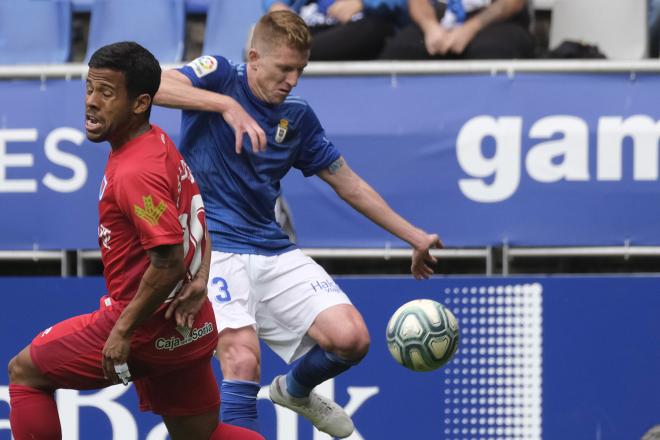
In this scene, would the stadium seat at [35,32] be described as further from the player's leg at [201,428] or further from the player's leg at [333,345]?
the player's leg at [201,428]

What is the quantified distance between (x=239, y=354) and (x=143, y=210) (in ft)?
4.52

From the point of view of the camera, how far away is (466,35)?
7973mm

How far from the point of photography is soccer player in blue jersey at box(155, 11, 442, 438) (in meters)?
5.59

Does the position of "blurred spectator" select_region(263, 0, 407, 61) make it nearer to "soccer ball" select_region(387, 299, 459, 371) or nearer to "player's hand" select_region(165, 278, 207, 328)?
"soccer ball" select_region(387, 299, 459, 371)

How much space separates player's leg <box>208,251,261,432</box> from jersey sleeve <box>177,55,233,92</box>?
2.50ft

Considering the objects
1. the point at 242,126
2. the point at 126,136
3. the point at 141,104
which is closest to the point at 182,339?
the point at 126,136

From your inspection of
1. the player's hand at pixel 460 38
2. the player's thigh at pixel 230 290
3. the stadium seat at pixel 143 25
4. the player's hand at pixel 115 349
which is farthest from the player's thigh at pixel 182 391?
the stadium seat at pixel 143 25

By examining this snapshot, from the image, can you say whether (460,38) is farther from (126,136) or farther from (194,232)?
(126,136)

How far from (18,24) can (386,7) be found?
253 centimetres

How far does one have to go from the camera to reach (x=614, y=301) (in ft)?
22.9

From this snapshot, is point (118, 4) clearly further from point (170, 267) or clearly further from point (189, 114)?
point (170, 267)

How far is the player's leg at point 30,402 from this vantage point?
4777 millimetres

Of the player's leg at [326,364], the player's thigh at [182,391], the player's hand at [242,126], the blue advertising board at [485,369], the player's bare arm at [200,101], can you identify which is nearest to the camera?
the player's thigh at [182,391]

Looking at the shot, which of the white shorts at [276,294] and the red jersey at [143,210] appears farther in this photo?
the white shorts at [276,294]
